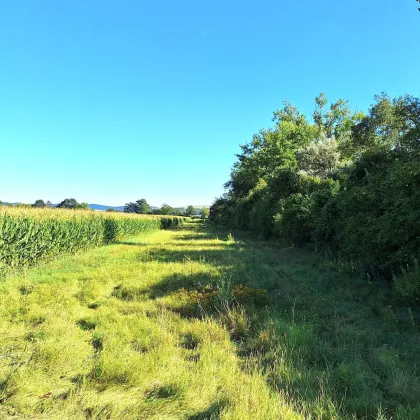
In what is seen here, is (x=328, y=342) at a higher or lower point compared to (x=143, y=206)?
lower

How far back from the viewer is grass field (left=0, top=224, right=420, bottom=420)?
112 inches

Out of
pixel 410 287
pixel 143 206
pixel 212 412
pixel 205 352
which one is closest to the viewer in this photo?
pixel 212 412

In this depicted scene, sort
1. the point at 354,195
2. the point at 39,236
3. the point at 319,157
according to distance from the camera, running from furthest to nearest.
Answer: the point at 319,157 → the point at 39,236 → the point at 354,195

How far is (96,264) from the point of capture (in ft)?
35.9

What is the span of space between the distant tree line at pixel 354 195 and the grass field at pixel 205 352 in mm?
1348

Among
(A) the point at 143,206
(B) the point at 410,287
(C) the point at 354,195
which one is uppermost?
(A) the point at 143,206

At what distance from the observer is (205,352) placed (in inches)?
155

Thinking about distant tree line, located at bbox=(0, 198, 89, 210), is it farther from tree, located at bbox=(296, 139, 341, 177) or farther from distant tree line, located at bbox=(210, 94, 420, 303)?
tree, located at bbox=(296, 139, 341, 177)

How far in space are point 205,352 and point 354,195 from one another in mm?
7585

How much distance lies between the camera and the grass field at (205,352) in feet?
9.32

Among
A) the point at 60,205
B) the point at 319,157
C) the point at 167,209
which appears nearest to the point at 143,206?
the point at 167,209

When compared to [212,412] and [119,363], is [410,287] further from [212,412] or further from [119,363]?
[119,363]

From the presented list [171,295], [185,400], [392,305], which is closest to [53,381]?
[185,400]

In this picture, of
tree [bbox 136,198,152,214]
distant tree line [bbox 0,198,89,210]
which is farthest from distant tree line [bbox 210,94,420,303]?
tree [bbox 136,198,152,214]
